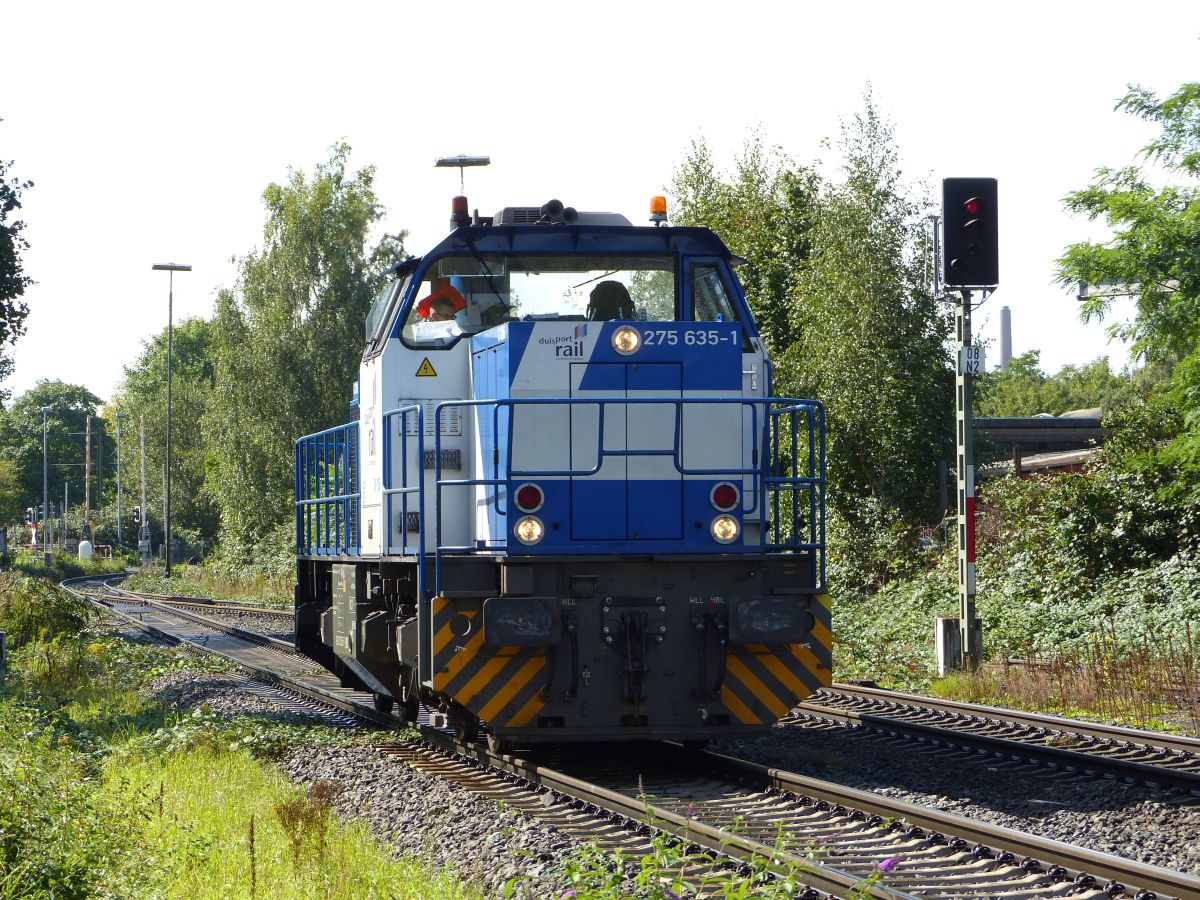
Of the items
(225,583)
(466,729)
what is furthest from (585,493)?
(225,583)

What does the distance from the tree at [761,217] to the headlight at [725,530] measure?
58.6 ft

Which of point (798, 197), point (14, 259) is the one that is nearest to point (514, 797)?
point (14, 259)

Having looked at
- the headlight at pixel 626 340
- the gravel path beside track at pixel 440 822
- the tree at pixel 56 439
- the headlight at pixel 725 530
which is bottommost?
the gravel path beside track at pixel 440 822

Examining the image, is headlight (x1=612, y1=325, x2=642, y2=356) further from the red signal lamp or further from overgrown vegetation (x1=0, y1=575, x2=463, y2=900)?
overgrown vegetation (x1=0, y1=575, x2=463, y2=900)

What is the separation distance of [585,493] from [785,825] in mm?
2530

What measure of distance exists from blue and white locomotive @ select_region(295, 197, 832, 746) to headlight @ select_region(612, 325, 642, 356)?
0.01 m

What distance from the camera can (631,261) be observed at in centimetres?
895

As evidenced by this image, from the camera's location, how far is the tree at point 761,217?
27.4 metres

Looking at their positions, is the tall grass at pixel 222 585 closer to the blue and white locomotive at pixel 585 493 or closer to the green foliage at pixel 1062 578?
the green foliage at pixel 1062 578

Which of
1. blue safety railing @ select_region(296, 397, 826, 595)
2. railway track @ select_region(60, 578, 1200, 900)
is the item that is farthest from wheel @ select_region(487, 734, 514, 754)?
blue safety railing @ select_region(296, 397, 826, 595)

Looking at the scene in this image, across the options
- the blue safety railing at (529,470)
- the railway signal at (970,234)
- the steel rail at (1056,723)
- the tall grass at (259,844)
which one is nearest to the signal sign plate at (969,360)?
the railway signal at (970,234)

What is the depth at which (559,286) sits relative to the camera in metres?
8.89

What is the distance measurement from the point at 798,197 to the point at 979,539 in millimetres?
10784

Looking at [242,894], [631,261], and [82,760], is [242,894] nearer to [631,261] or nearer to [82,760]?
[82,760]
